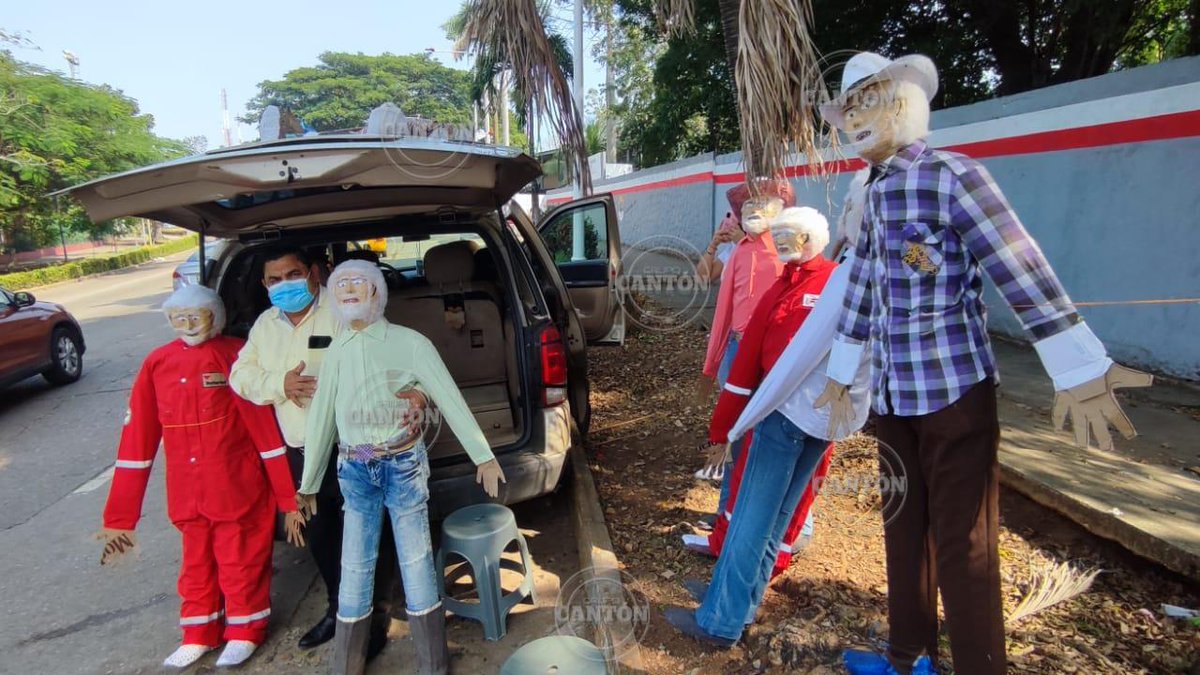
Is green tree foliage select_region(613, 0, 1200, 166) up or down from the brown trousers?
up

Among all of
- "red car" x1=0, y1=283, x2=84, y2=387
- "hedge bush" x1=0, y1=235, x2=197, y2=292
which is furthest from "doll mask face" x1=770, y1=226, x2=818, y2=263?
"hedge bush" x1=0, y1=235, x2=197, y2=292

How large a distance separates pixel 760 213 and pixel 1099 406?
75.3 inches

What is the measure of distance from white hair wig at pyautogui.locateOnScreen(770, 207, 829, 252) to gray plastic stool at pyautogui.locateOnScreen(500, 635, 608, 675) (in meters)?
1.65

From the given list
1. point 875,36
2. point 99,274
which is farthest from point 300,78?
point 875,36

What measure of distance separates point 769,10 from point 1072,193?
347cm

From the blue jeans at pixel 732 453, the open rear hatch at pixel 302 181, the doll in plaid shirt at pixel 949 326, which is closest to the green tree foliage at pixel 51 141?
the open rear hatch at pixel 302 181

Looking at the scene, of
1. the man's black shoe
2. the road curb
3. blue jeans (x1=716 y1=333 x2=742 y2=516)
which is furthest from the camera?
blue jeans (x1=716 y1=333 x2=742 y2=516)

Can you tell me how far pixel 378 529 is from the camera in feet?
8.21

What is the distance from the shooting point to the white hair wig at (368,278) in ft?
7.77

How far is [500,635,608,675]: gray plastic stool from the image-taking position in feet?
6.17

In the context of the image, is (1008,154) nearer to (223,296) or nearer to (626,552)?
(626,552)

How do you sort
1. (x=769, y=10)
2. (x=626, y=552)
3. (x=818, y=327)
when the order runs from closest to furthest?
1. (x=818, y=327)
2. (x=626, y=552)
3. (x=769, y=10)

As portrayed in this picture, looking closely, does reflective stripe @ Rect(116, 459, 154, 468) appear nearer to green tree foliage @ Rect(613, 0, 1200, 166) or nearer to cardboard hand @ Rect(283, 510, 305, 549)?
cardboard hand @ Rect(283, 510, 305, 549)

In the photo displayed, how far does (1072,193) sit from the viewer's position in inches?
205
